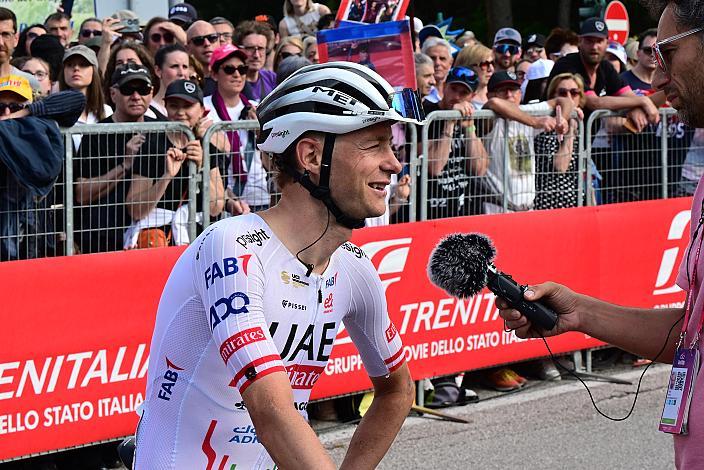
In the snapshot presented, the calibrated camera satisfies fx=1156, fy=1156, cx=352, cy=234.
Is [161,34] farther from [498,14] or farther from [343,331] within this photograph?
[498,14]

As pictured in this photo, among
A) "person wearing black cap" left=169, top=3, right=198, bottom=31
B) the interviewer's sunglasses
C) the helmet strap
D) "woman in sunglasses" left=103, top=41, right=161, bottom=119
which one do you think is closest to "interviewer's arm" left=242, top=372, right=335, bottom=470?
the helmet strap

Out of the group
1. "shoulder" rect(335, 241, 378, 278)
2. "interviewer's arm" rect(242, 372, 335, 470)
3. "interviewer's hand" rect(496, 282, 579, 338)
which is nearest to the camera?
"interviewer's arm" rect(242, 372, 335, 470)

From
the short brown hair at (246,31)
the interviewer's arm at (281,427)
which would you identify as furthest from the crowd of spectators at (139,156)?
the interviewer's arm at (281,427)

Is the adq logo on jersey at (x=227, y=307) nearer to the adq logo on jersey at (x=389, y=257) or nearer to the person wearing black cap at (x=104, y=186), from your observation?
the person wearing black cap at (x=104, y=186)

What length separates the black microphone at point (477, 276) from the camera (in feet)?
11.4

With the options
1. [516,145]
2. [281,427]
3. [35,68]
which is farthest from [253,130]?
[281,427]

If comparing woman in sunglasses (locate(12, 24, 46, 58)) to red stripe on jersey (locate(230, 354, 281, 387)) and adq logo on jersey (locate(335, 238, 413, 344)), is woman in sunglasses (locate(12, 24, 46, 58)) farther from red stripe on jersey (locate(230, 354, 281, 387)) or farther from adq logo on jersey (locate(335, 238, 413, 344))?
red stripe on jersey (locate(230, 354, 281, 387))

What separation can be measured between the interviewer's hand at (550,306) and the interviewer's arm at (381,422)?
1.39ft

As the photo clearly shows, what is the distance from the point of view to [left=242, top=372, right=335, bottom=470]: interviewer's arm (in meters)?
3.01

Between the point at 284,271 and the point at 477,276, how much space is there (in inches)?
23.1

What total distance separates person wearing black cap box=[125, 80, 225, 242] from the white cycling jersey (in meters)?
3.69

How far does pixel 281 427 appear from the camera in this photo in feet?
10.0

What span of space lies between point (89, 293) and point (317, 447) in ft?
13.3

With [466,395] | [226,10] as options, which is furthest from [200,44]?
[226,10]
